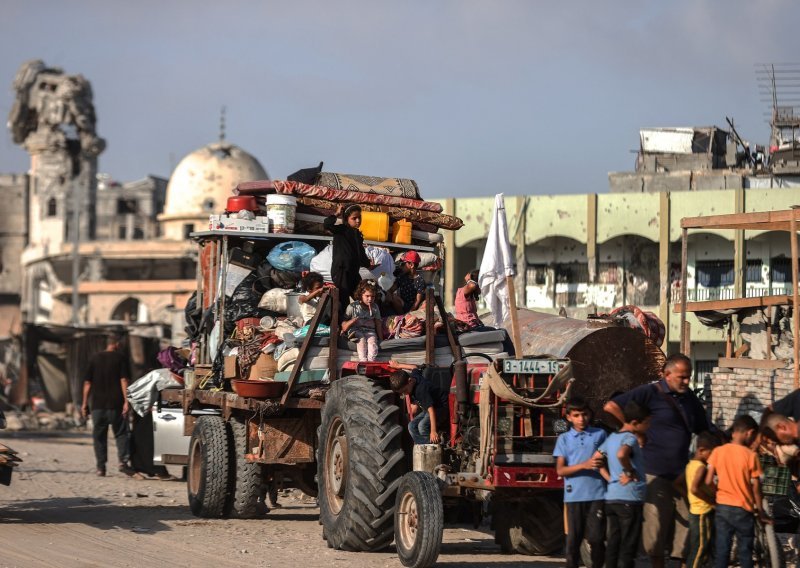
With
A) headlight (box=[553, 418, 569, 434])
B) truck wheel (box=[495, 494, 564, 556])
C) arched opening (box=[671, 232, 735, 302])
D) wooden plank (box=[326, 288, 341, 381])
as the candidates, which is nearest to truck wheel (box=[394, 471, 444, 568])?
headlight (box=[553, 418, 569, 434])

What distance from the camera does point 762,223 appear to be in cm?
1783

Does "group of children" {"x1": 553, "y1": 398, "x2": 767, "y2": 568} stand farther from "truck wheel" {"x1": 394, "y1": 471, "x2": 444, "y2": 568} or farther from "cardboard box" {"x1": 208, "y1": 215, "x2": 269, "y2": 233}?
"cardboard box" {"x1": 208, "y1": 215, "x2": 269, "y2": 233}

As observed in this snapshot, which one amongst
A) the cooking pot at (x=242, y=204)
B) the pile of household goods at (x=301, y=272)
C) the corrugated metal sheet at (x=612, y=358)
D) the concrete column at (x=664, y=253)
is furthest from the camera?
the concrete column at (x=664, y=253)

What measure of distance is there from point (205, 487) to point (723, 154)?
35.6 m

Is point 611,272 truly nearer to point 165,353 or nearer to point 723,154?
point 723,154

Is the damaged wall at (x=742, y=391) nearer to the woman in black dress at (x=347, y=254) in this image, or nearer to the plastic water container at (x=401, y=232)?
the plastic water container at (x=401, y=232)

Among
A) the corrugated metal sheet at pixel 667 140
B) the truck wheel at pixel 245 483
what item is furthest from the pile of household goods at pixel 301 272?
the corrugated metal sheet at pixel 667 140

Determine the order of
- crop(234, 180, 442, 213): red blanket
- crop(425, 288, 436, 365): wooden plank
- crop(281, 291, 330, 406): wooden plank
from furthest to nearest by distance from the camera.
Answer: crop(234, 180, 442, 213): red blanket < crop(281, 291, 330, 406): wooden plank < crop(425, 288, 436, 365): wooden plank

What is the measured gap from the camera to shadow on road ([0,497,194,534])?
44.3 feet

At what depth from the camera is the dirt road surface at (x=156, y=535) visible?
1075 centimetres

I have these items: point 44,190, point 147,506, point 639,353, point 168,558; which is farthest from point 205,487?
point 44,190

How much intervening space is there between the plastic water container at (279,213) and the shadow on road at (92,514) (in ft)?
10.7

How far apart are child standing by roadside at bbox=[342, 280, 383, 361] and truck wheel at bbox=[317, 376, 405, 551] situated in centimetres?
111

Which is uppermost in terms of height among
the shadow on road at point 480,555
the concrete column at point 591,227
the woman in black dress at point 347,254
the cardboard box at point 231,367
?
the concrete column at point 591,227
